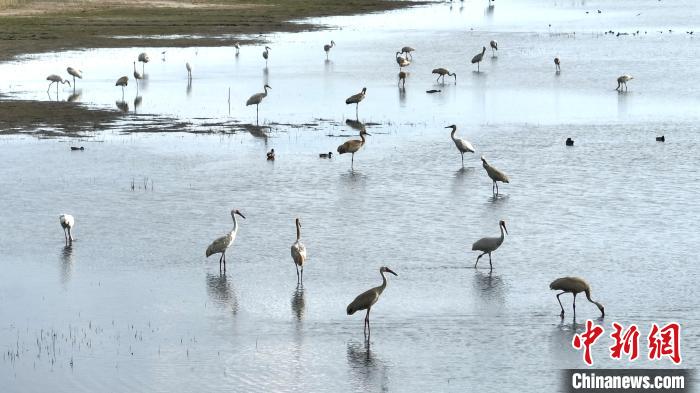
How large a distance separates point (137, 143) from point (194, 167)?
4701 millimetres

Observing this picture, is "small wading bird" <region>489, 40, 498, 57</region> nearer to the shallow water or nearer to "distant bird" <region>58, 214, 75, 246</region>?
the shallow water

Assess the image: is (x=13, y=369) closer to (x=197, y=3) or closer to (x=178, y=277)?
(x=178, y=277)

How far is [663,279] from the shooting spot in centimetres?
2256

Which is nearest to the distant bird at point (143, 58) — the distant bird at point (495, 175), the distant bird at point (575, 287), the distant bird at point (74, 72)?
the distant bird at point (74, 72)

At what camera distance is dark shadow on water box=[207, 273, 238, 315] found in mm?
21406

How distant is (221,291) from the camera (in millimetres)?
22141

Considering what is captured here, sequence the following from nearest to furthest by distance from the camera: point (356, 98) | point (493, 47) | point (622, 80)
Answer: point (356, 98) → point (622, 80) → point (493, 47)

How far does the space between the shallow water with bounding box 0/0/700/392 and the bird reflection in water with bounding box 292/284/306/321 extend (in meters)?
0.07

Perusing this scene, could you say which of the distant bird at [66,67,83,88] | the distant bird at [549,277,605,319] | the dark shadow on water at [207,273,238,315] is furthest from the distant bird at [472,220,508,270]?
the distant bird at [66,67,83,88]

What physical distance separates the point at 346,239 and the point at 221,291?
457cm

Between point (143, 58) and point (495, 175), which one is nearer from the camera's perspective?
point (495, 175)

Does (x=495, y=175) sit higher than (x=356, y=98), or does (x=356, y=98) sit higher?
(x=356, y=98)

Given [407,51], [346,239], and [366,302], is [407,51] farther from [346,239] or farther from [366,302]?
[366,302]

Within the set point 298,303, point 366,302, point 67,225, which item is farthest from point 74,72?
point 366,302
